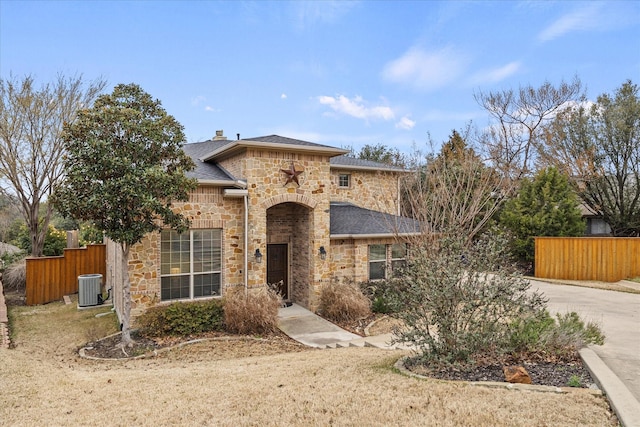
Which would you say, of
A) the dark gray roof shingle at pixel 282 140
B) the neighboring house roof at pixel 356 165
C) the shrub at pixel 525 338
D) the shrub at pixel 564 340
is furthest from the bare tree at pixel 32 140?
the shrub at pixel 564 340

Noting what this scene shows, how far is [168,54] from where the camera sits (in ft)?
51.5

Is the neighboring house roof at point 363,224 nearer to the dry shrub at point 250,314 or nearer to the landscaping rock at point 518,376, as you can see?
the dry shrub at point 250,314

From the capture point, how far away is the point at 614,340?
7367 mm

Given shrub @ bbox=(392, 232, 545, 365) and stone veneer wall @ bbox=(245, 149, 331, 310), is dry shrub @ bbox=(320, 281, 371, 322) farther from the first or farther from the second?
shrub @ bbox=(392, 232, 545, 365)

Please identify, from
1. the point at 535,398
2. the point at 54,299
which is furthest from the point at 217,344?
the point at 54,299

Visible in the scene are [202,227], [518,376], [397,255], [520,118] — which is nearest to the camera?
[518,376]

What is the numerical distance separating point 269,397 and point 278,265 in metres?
9.44

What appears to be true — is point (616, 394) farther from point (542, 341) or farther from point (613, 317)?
point (613, 317)

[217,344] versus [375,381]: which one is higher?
[375,381]

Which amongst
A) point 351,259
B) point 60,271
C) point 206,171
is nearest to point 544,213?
point 351,259

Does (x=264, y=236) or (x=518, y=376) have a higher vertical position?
(x=264, y=236)

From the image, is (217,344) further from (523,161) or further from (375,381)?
(523,161)

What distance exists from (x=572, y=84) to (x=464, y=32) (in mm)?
13527

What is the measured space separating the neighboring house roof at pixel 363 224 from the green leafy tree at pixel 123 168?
5924mm
